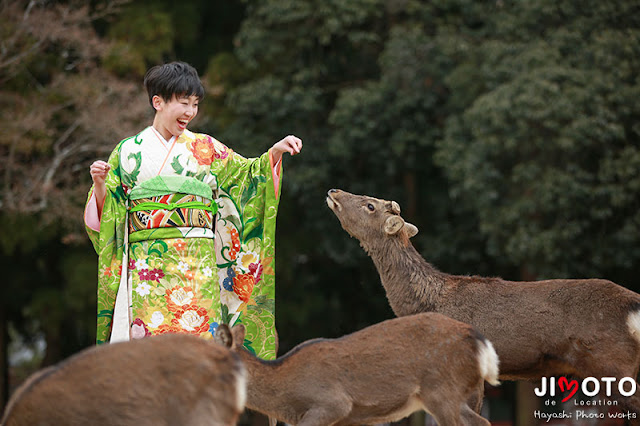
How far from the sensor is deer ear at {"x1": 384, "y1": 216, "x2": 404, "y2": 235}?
5449mm

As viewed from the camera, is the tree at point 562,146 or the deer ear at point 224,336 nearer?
the deer ear at point 224,336

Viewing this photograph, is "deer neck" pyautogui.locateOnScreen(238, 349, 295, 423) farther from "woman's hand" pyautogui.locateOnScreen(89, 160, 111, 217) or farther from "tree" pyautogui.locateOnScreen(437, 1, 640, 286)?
"tree" pyautogui.locateOnScreen(437, 1, 640, 286)

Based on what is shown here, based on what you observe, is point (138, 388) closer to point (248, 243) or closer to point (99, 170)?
point (99, 170)

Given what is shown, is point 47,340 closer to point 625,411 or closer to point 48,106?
point 48,106

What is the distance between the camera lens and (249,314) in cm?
481

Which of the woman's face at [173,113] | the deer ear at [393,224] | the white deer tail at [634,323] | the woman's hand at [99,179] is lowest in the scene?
the white deer tail at [634,323]

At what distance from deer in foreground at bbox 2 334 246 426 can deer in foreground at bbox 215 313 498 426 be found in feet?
2.45

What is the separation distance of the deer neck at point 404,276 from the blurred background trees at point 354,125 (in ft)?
17.4

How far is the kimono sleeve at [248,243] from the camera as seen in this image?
4.82 m

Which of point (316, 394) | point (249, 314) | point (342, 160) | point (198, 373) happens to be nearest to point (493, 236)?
point (342, 160)

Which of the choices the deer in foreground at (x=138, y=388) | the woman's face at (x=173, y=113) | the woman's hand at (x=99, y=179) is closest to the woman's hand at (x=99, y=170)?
the woman's hand at (x=99, y=179)

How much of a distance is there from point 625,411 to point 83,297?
29.2ft

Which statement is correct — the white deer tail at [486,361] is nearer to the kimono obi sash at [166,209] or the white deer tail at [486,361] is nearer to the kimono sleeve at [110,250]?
the kimono obi sash at [166,209]

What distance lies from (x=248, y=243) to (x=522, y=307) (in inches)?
66.2
